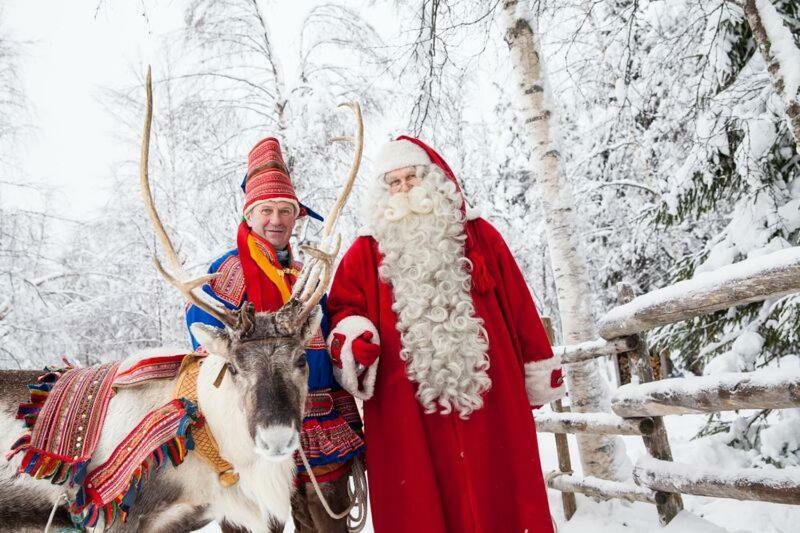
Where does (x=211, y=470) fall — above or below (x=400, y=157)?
below

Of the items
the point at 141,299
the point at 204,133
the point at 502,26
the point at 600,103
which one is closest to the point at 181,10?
the point at 204,133

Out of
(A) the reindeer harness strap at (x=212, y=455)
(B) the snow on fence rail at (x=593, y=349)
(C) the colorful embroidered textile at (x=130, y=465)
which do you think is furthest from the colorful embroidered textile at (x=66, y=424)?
(B) the snow on fence rail at (x=593, y=349)

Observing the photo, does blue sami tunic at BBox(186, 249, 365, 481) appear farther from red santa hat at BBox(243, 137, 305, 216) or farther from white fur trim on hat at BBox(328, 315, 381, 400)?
red santa hat at BBox(243, 137, 305, 216)

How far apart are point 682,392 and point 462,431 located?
1.29m

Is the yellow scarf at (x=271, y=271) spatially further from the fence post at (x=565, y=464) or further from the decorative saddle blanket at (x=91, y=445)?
the fence post at (x=565, y=464)

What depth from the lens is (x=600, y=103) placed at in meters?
11.5

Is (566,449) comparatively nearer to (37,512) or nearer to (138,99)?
(37,512)

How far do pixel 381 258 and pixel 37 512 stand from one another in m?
2.05

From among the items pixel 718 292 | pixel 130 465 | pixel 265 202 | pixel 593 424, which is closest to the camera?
pixel 130 465

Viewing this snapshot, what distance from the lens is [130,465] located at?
2.25 metres

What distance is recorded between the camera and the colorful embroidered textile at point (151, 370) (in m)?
2.56

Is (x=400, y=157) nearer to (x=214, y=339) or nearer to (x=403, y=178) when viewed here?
(x=403, y=178)

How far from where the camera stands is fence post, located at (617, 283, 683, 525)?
128 inches

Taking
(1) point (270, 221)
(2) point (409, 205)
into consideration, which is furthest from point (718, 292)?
(1) point (270, 221)
